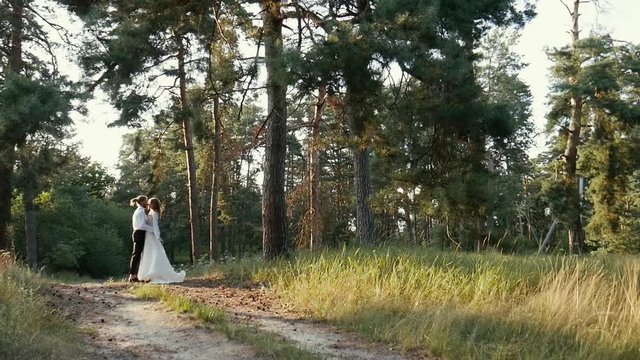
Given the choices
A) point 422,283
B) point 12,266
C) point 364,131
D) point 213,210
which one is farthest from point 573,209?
point 12,266

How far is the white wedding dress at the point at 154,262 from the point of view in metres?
12.0

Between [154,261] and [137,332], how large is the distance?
544cm

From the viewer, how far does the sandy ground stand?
5.86 meters

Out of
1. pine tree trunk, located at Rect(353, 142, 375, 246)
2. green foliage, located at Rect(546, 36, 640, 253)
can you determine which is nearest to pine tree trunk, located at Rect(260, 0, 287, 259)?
pine tree trunk, located at Rect(353, 142, 375, 246)

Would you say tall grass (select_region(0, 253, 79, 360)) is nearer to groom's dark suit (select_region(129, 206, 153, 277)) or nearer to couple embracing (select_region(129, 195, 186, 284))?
couple embracing (select_region(129, 195, 186, 284))

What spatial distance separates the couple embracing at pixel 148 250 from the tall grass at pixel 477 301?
3.34 metres

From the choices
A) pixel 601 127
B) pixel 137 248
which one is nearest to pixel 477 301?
pixel 137 248

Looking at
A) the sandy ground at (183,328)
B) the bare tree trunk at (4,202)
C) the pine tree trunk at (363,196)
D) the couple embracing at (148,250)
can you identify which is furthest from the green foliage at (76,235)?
the sandy ground at (183,328)

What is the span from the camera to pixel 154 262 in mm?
12008

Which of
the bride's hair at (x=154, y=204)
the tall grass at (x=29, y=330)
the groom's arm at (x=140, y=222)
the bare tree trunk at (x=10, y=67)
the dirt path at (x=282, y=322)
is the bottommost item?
the dirt path at (x=282, y=322)

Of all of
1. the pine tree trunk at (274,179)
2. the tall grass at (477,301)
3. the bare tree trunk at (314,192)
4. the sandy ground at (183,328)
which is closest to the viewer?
the sandy ground at (183,328)

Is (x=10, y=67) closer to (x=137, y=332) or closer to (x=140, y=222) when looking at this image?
(x=140, y=222)

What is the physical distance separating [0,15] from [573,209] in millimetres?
23302

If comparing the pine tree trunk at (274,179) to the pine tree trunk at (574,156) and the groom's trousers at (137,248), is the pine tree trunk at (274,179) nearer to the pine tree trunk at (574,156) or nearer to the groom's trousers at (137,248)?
the groom's trousers at (137,248)
